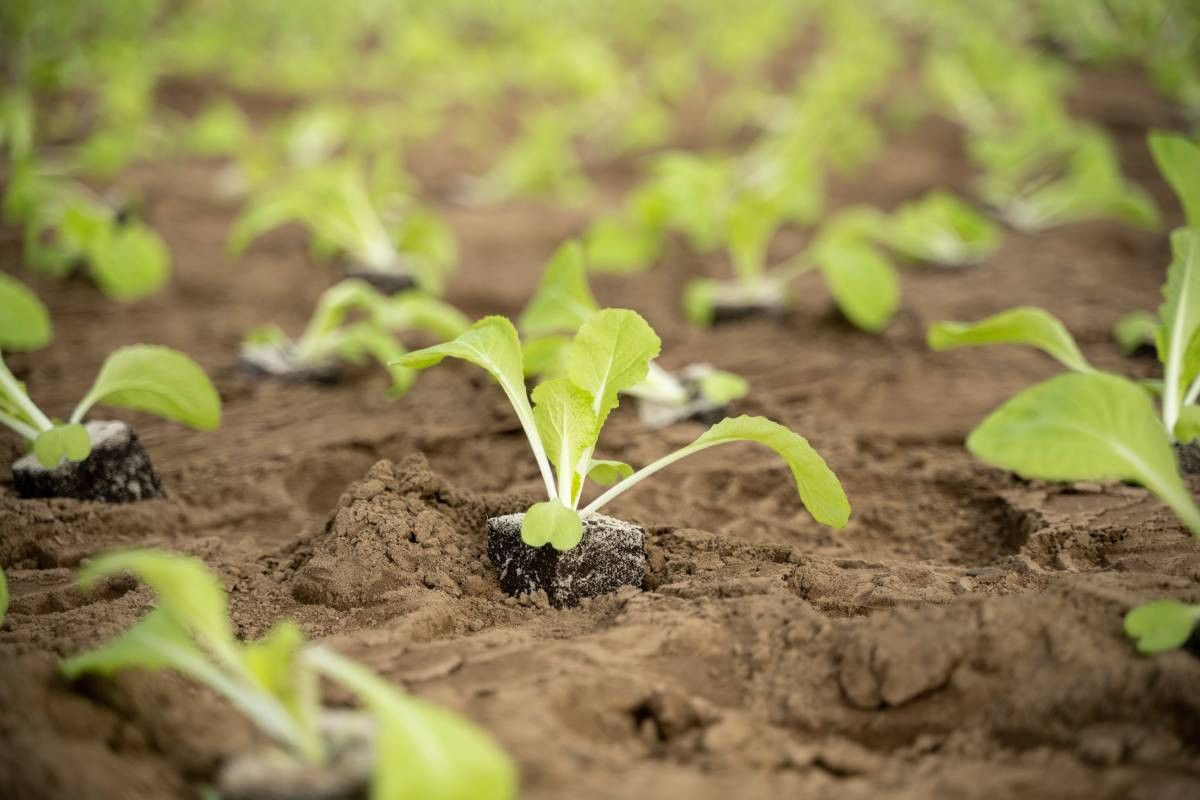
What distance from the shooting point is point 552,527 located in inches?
55.4

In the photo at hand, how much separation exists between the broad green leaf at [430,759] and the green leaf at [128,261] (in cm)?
242

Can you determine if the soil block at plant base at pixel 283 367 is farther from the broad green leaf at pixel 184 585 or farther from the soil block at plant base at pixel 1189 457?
the soil block at plant base at pixel 1189 457

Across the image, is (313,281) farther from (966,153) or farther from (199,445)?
(966,153)

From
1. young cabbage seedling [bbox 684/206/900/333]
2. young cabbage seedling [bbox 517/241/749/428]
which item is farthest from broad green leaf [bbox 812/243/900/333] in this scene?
young cabbage seedling [bbox 517/241/749/428]

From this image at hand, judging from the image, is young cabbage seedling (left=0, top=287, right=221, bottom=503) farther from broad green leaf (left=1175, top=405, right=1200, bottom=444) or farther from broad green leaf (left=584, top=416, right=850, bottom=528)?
broad green leaf (left=1175, top=405, right=1200, bottom=444)

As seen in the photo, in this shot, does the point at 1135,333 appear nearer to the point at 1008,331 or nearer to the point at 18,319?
the point at 1008,331

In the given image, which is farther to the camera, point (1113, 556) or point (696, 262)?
point (696, 262)

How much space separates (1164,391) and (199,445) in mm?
2010

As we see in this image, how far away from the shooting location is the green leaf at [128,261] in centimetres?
286

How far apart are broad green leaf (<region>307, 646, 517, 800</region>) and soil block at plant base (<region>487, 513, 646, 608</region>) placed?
0.60 metres

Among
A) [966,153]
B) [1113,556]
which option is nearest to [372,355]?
[1113,556]

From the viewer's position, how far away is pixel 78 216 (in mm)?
3031

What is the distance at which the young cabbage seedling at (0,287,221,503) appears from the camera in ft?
5.58

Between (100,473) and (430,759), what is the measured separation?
1.29m
